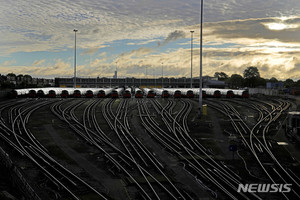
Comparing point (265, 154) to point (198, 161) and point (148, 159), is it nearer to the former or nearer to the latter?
point (198, 161)

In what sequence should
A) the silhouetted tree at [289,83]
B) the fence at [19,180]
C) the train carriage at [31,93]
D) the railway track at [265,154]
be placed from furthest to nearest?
1. the silhouetted tree at [289,83]
2. the train carriage at [31,93]
3. the railway track at [265,154]
4. the fence at [19,180]

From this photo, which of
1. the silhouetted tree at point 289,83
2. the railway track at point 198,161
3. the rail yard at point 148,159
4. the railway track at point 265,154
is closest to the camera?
the rail yard at point 148,159

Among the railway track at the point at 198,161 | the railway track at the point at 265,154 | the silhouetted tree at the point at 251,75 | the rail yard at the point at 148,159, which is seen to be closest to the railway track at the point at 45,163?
the rail yard at the point at 148,159

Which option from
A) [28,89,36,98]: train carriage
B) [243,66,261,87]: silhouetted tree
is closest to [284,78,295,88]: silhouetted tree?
[243,66,261,87]: silhouetted tree

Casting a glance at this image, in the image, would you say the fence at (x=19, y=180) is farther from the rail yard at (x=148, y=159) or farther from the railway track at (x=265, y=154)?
the railway track at (x=265, y=154)

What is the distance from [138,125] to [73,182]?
1511 centimetres

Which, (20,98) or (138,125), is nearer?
(138,125)

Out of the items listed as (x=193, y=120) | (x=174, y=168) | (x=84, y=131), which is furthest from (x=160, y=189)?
(x=193, y=120)

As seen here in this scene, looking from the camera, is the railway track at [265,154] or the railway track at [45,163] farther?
the railway track at [265,154]

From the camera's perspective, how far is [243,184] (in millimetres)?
13023

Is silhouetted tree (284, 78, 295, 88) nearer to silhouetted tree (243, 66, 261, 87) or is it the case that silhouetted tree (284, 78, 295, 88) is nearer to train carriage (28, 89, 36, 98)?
silhouetted tree (243, 66, 261, 87)

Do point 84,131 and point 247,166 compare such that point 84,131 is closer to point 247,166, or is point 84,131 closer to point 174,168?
point 174,168

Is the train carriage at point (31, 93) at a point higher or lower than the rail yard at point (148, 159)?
higher

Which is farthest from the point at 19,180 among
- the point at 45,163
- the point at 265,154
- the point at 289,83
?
the point at 289,83
